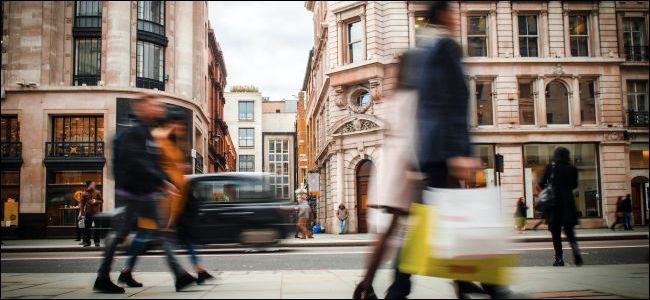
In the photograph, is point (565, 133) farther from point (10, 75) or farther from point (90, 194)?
point (10, 75)

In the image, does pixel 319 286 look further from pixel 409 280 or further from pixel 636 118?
pixel 636 118

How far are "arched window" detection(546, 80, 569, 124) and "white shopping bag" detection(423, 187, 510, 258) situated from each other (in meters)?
27.1

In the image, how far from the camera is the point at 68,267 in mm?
9320

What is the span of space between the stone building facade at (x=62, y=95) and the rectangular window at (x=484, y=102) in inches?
639

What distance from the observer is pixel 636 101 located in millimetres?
Result: 30688

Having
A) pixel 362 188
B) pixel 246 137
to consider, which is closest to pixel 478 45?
pixel 362 188

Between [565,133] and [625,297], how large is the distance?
25.6 m

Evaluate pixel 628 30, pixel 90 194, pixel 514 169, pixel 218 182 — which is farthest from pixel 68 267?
pixel 628 30

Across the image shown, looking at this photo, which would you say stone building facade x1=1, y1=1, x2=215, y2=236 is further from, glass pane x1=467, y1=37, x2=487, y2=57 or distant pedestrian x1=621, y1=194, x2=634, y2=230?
distant pedestrian x1=621, y1=194, x2=634, y2=230

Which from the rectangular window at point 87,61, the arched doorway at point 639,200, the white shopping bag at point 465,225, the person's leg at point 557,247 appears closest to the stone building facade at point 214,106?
the rectangular window at point 87,61

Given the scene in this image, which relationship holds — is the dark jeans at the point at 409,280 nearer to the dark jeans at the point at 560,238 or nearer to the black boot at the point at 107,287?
the black boot at the point at 107,287

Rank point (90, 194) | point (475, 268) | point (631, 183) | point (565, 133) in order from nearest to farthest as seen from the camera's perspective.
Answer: point (475, 268), point (90, 194), point (565, 133), point (631, 183)

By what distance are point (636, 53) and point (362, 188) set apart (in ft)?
57.2

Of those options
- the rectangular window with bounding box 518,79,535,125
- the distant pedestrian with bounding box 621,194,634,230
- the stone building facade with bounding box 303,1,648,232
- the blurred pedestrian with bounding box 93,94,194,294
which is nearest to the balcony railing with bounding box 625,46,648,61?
the stone building facade with bounding box 303,1,648,232
